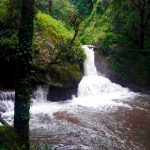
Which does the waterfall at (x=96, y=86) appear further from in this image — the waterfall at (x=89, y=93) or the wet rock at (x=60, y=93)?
the wet rock at (x=60, y=93)

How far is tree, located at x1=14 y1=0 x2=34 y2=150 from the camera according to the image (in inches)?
297

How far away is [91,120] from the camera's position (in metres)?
14.3

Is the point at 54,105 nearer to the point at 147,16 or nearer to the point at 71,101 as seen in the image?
the point at 71,101

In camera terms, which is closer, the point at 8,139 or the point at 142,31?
the point at 8,139

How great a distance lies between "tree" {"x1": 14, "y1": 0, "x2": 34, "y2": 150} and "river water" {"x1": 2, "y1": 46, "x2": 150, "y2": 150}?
95 centimetres

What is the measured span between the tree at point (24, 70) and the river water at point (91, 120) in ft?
3.11

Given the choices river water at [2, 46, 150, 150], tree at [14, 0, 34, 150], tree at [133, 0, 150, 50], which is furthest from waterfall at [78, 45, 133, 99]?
tree at [14, 0, 34, 150]

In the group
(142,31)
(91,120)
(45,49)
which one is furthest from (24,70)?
(142,31)

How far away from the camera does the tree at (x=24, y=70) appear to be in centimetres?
753

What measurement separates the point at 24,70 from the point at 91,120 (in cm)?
712

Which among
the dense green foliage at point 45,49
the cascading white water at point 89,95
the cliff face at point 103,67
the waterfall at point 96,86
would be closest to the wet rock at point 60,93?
the cascading white water at point 89,95

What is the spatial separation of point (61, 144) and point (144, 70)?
39.7ft

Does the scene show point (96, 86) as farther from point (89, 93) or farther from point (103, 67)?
point (103, 67)

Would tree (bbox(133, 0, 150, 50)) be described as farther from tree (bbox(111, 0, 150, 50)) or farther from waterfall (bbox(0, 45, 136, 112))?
waterfall (bbox(0, 45, 136, 112))
